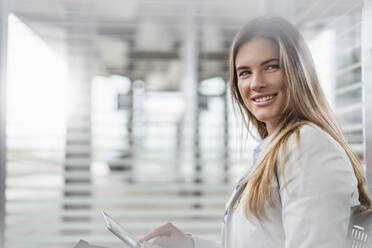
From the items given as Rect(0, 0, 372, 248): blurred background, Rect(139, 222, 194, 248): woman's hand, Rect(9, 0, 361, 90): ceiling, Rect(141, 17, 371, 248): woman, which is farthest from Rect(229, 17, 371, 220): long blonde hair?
Rect(9, 0, 361, 90): ceiling

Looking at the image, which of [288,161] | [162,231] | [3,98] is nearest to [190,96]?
[3,98]

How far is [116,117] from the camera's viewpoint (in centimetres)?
291

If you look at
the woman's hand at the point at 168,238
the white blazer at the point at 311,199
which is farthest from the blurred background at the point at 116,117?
the white blazer at the point at 311,199

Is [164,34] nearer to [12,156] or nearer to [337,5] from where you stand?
[337,5]

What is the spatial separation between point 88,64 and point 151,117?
23.2 inches

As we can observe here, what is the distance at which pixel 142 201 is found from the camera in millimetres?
2799

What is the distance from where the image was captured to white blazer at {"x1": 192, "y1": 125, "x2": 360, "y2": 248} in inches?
32.8

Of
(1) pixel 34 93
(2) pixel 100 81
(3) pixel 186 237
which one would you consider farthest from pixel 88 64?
(3) pixel 186 237

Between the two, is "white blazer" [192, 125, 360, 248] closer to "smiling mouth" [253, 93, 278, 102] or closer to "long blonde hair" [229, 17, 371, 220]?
"long blonde hair" [229, 17, 371, 220]

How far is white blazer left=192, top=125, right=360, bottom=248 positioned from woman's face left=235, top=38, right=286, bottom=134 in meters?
0.16

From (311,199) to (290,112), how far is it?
10.6 inches

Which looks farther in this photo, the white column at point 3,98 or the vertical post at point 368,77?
the white column at point 3,98

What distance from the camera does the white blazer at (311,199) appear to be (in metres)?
0.83

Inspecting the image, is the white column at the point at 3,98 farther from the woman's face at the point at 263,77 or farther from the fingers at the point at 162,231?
the woman's face at the point at 263,77
